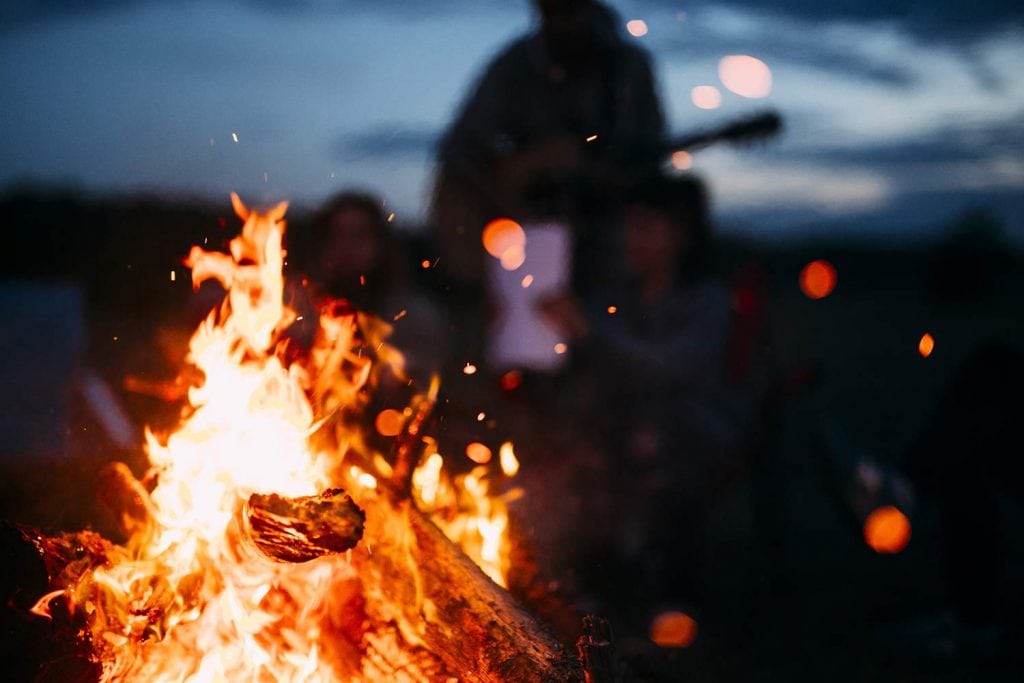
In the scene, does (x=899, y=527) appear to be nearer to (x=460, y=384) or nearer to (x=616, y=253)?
(x=616, y=253)

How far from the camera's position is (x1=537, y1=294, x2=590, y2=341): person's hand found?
5.68 meters

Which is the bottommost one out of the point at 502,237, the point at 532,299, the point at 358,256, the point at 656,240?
the point at 358,256

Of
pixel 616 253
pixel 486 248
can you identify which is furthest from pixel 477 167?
pixel 616 253

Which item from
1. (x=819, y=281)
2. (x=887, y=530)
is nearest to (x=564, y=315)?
(x=887, y=530)

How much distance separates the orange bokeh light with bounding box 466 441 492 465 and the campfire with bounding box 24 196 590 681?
221cm

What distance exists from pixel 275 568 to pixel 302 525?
31 centimetres

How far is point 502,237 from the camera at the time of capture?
6.00 meters

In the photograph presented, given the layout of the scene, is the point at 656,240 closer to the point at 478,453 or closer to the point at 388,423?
the point at 478,453

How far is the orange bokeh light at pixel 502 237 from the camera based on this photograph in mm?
5797

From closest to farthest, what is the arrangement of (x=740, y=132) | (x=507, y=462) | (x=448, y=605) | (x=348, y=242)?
(x=448, y=605)
(x=507, y=462)
(x=348, y=242)
(x=740, y=132)

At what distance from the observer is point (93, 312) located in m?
8.04

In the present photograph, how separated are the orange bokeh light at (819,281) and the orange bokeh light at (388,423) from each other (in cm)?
2162

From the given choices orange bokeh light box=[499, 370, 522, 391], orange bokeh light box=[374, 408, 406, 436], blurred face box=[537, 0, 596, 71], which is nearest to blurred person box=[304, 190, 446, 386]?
orange bokeh light box=[374, 408, 406, 436]

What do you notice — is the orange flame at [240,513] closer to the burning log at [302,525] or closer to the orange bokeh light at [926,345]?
the burning log at [302,525]
